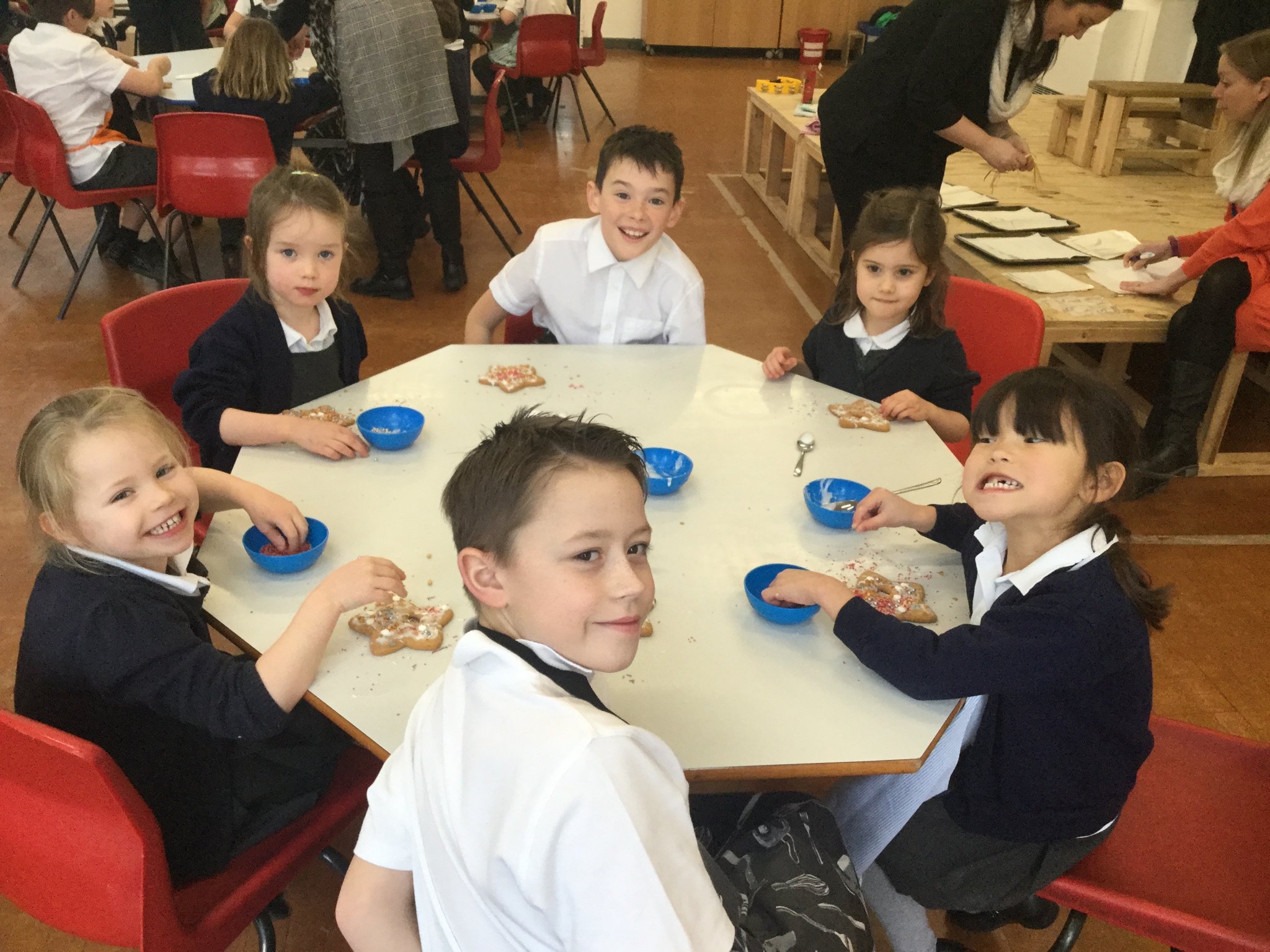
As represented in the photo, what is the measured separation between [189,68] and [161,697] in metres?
4.04

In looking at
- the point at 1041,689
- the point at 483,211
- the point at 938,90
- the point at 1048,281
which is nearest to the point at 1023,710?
the point at 1041,689

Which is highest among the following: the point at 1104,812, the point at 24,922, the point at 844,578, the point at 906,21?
the point at 906,21

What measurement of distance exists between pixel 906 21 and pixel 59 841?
302cm

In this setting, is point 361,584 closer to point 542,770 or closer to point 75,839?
point 75,839

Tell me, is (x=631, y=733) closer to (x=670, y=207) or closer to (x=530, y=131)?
(x=670, y=207)

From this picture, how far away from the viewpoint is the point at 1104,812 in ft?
4.59

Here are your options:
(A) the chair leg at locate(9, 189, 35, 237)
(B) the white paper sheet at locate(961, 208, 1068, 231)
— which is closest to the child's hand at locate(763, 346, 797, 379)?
(B) the white paper sheet at locate(961, 208, 1068, 231)

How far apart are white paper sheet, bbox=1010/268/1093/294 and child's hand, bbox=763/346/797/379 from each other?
1.54 m

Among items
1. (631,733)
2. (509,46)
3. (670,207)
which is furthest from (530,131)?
(631,733)

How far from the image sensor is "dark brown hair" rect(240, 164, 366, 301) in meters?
2.00

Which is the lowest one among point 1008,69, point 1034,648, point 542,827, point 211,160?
point 211,160

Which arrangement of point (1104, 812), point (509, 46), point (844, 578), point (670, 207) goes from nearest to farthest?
point (1104, 812) < point (844, 578) < point (670, 207) < point (509, 46)

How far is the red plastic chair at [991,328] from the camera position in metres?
2.32

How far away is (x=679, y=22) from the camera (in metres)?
Answer: 9.80
